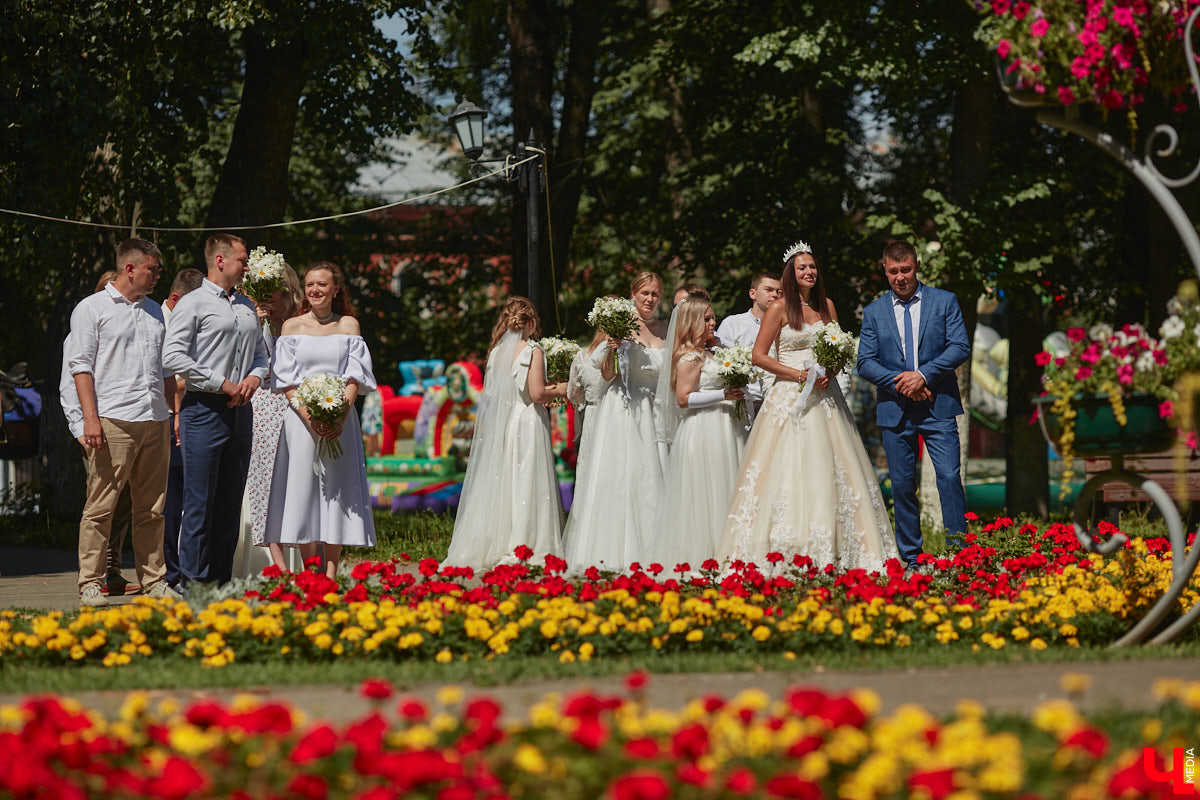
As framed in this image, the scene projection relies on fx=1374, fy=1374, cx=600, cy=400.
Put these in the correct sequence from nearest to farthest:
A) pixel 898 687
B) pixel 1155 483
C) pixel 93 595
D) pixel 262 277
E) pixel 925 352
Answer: pixel 898 687 < pixel 1155 483 < pixel 93 595 < pixel 262 277 < pixel 925 352

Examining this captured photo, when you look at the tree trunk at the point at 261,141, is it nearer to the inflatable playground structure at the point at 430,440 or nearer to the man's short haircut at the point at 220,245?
the inflatable playground structure at the point at 430,440

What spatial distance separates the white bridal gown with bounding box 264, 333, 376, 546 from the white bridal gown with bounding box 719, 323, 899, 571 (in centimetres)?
260

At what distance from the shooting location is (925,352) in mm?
9961

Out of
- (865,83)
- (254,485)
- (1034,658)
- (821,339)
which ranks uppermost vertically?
(865,83)

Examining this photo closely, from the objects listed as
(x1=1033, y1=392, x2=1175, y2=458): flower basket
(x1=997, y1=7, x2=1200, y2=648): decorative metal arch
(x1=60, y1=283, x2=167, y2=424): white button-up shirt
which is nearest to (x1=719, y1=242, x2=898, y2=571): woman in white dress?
(x1=997, y1=7, x2=1200, y2=648): decorative metal arch

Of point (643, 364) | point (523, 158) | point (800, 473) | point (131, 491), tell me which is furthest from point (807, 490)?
point (523, 158)

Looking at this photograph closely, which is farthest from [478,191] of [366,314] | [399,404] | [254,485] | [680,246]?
[254,485]

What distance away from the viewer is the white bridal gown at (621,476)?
34.5 ft

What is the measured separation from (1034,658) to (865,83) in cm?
1296

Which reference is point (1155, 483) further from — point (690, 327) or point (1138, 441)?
point (690, 327)

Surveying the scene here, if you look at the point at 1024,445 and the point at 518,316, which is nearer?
the point at 518,316

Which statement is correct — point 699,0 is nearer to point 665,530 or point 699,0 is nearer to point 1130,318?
point 1130,318

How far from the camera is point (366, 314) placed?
30.5 meters

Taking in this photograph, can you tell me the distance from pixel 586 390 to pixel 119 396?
143 inches
